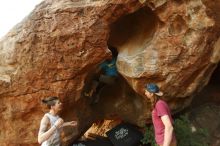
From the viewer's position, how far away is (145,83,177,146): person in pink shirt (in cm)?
490

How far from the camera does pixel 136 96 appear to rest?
793cm

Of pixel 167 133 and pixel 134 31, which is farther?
pixel 134 31

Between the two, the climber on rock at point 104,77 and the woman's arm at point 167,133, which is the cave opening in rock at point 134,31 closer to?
the climber on rock at point 104,77

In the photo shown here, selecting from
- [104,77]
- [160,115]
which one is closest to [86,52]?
[104,77]

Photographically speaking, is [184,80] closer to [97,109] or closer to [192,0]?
[192,0]

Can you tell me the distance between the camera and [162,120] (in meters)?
5.02

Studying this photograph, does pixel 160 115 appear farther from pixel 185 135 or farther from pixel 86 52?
pixel 185 135

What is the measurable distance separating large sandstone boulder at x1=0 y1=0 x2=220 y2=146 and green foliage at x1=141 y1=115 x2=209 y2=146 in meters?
0.50

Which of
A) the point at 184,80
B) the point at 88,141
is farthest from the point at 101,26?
the point at 88,141

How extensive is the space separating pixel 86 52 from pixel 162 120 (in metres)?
2.18

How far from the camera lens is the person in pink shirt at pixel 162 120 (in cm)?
490

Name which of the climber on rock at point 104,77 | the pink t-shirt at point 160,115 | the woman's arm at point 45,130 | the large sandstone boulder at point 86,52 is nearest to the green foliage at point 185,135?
the large sandstone boulder at point 86,52

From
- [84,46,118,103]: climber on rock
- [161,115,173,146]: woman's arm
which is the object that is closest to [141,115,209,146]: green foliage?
[84,46,118,103]: climber on rock

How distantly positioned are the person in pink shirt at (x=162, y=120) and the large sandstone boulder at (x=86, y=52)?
5.01 ft
